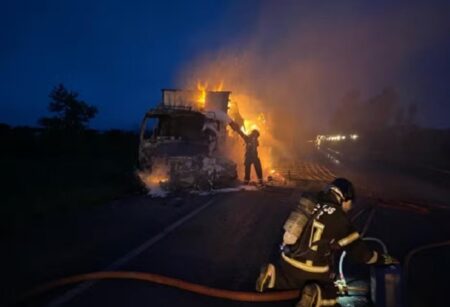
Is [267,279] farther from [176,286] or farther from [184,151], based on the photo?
[184,151]

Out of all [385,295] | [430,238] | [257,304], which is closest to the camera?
[385,295]

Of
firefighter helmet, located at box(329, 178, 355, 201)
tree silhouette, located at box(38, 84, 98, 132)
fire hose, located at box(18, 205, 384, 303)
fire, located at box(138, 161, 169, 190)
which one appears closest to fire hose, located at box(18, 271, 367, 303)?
fire hose, located at box(18, 205, 384, 303)

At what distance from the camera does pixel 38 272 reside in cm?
586

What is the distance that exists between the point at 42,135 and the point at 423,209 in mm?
33415

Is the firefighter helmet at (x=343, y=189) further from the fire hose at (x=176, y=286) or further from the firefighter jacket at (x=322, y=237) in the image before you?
the fire hose at (x=176, y=286)

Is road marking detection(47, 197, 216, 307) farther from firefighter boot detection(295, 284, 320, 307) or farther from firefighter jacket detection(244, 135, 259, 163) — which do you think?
firefighter jacket detection(244, 135, 259, 163)

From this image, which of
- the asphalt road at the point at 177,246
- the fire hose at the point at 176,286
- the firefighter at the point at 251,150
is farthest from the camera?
the firefighter at the point at 251,150

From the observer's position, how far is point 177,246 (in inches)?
284

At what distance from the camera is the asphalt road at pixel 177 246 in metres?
5.14

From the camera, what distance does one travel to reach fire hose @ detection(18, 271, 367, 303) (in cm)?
424

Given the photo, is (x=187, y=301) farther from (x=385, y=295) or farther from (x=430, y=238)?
(x=430, y=238)

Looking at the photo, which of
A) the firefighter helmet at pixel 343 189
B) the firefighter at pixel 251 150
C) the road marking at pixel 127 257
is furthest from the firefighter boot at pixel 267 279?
the firefighter at pixel 251 150

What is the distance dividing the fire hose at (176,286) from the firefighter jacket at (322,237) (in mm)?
361

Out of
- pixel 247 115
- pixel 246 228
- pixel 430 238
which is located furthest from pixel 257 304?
pixel 247 115
